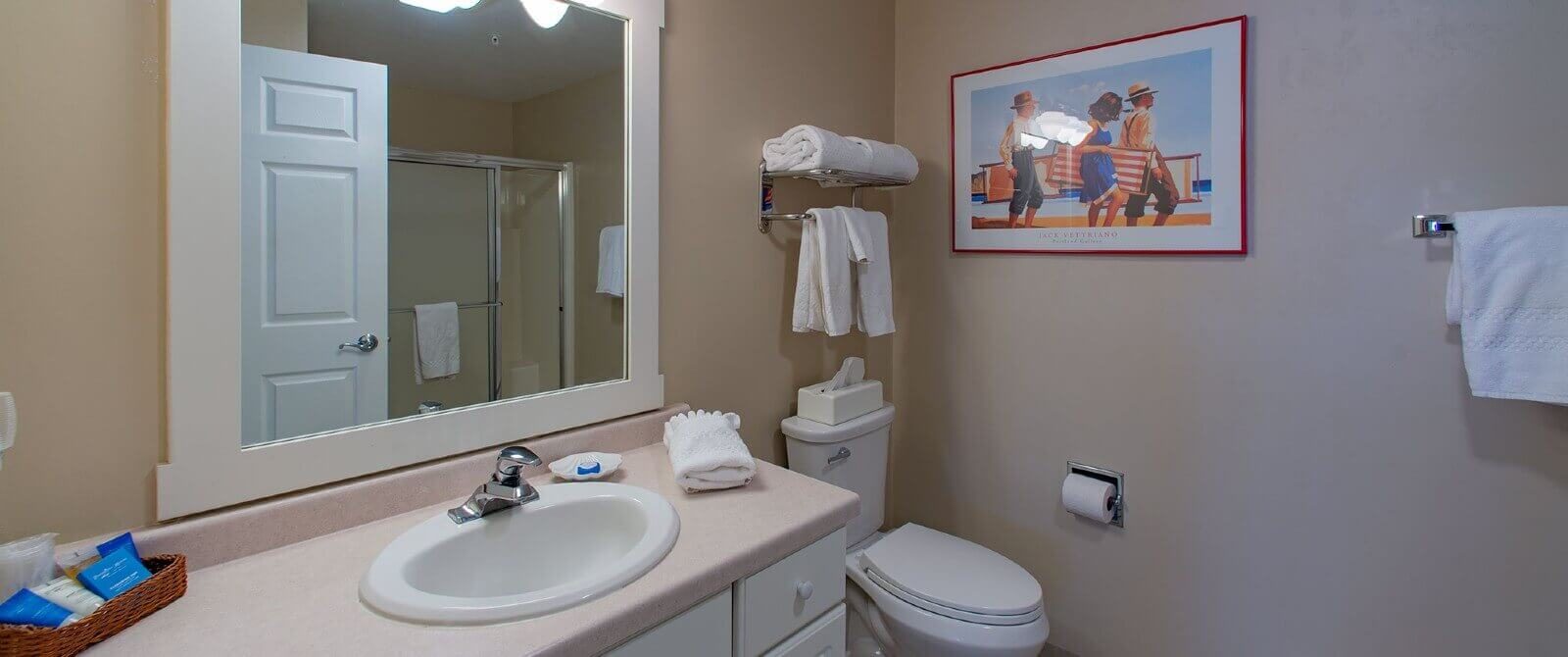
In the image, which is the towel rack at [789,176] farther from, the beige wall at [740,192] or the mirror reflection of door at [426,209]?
the mirror reflection of door at [426,209]

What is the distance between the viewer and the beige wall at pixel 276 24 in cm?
103

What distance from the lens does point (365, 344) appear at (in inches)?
46.7

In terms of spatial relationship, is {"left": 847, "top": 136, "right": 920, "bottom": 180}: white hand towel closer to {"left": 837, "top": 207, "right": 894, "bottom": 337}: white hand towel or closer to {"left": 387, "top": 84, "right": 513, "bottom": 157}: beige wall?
{"left": 837, "top": 207, "right": 894, "bottom": 337}: white hand towel

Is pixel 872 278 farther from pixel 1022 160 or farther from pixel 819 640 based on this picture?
pixel 819 640

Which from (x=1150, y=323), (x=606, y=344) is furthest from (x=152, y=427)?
(x=1150, y=323)

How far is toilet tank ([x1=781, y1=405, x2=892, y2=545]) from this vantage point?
186cm

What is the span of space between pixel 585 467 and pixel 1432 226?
1747mm

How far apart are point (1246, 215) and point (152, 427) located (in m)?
2.15

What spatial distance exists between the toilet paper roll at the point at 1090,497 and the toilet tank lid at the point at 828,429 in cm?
55

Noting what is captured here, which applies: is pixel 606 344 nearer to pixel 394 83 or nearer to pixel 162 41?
pixel 394 83

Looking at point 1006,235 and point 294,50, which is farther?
point 1006,235

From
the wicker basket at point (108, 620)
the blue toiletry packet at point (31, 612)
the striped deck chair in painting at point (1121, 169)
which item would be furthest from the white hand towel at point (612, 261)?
the striped deck chair in painting at point (1121, 169)

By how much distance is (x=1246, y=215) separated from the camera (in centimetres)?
167

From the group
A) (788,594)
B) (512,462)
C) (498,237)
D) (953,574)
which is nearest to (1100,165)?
(953,574)
